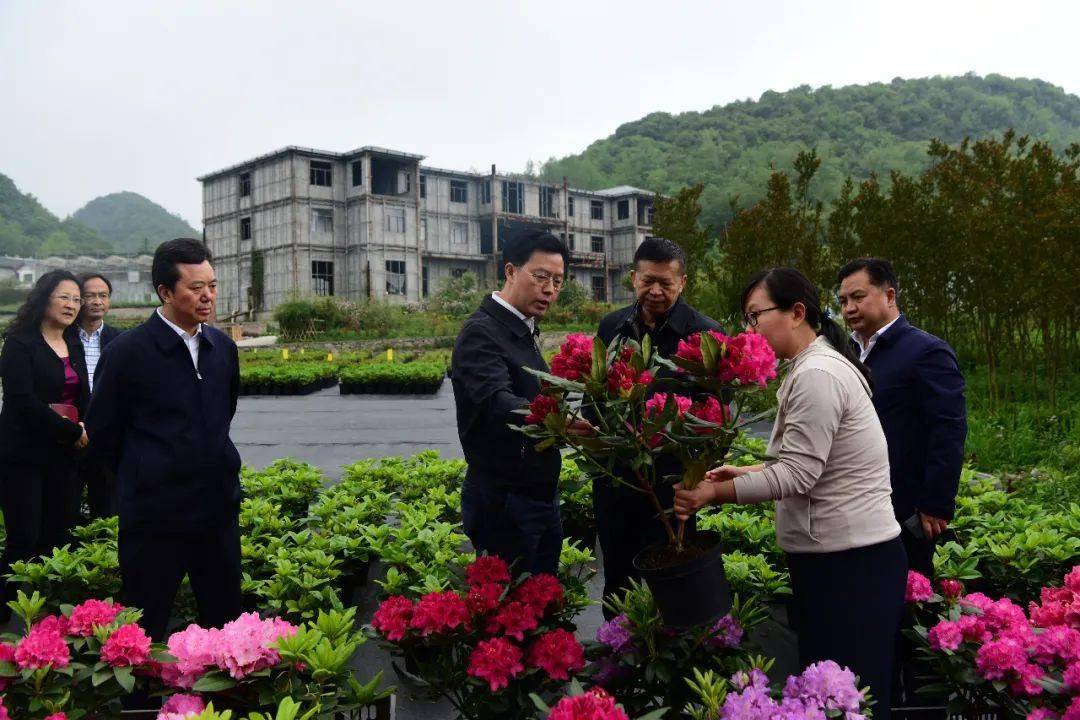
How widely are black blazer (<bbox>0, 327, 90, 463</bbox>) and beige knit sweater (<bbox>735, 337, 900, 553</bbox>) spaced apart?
3.38m

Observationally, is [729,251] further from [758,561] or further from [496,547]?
[496,547]

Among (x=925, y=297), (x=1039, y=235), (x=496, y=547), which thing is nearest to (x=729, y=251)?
(x=925, y=297)

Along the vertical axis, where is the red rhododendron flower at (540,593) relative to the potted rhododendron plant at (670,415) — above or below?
below

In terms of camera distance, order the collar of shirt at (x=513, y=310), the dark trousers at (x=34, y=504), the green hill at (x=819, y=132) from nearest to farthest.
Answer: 1. the collar of shirt at (x=513, y=310)
2. the dark trousers at (x=34, y=504)
3. the green hill at (x=819, y=132)

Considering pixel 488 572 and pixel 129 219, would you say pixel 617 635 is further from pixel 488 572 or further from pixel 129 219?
pixel 129 219

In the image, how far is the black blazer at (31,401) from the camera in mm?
3602

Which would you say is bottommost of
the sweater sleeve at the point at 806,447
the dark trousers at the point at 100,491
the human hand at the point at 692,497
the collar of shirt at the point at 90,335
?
the dark trousers at the point at 100,491

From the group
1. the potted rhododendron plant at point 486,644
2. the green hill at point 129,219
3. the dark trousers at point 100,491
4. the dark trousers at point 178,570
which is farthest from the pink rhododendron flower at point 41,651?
the green hill at point 129,219

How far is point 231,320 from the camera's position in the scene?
3064cm

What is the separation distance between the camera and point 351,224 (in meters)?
30.9

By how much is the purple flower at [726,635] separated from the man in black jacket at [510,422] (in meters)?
0.65

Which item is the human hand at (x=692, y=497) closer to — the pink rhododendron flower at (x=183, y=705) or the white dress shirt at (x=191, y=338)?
the pink rhododendron flower at (x=183, y=705)

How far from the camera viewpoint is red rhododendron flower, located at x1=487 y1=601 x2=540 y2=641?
2045 mm

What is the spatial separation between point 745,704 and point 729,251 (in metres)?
10.6
